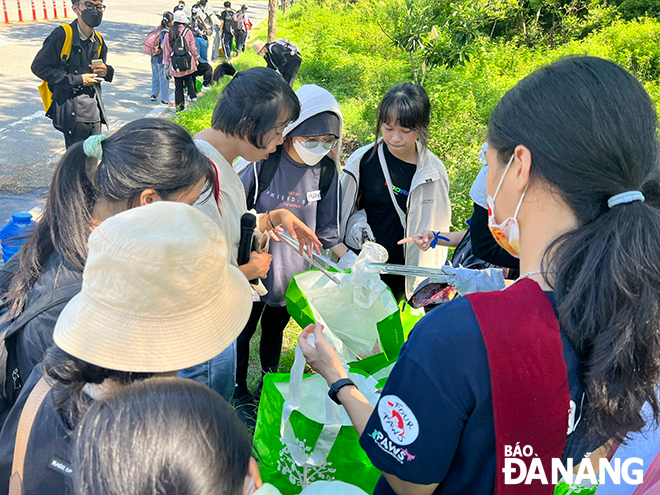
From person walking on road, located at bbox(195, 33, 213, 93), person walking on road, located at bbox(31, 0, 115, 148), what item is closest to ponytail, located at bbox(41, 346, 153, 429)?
person walking on road, located at bbox(31, 0, 115, 148)

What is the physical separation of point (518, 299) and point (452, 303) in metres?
0.12

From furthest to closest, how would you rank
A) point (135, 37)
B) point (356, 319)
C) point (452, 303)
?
1. point (135, 37)
2. point (356, 319)
3. point (452, 303)

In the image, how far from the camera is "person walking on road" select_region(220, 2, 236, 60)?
13.7 meters

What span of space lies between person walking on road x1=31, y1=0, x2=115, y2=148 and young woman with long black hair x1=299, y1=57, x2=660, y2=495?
4171 mm

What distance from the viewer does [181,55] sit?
8016mm

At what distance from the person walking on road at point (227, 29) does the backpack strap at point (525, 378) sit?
563 inches

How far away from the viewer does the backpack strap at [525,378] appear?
2.95ft

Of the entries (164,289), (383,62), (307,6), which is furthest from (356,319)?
(307,6)

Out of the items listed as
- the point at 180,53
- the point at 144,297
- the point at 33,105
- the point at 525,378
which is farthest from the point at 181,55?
the point at 525,378

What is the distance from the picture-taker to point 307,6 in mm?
21266

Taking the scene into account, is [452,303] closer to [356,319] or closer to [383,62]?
[356,319]

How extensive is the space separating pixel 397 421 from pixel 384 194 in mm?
2049

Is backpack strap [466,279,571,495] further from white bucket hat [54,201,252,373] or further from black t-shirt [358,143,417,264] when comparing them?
black t-shirt [358,143,417,264]

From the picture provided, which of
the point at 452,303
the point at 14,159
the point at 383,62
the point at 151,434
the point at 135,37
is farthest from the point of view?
the point at 135,37
